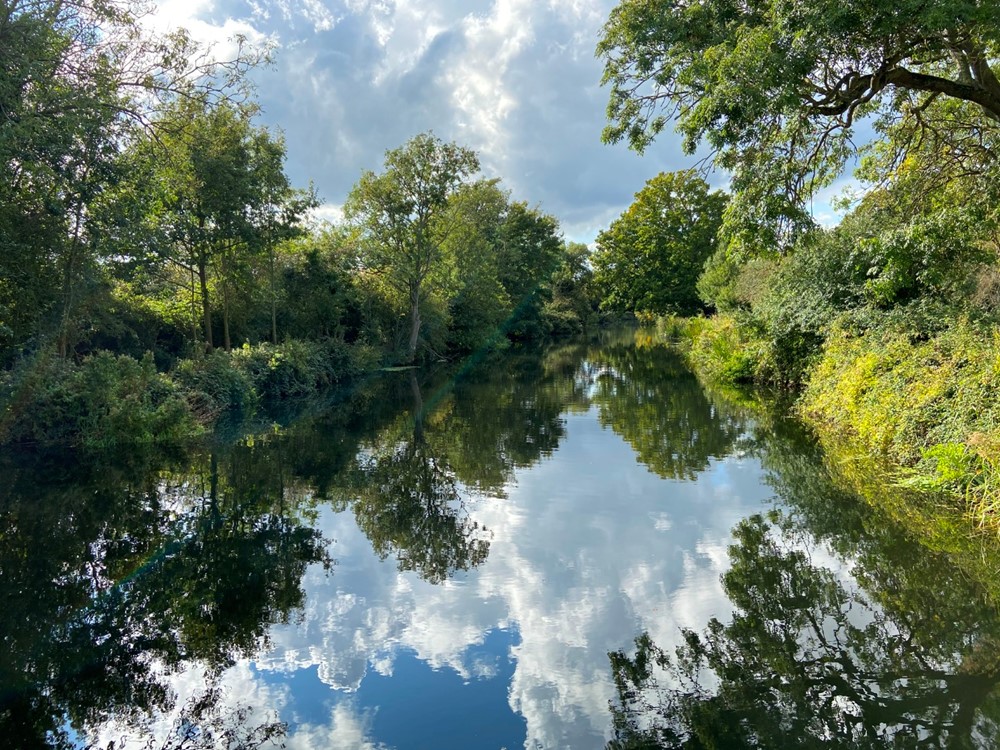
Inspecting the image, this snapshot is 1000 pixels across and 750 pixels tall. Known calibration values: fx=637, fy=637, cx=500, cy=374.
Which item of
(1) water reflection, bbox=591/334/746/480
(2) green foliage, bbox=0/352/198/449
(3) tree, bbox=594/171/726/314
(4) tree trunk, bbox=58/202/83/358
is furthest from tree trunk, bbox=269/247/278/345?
(3) tree, bbox=594/171/726/314

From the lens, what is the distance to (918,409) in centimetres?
921

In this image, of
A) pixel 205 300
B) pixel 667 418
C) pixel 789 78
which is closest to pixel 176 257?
pixel 205 300

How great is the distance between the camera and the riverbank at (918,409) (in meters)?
7.59

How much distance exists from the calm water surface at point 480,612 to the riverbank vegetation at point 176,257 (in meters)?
3.65

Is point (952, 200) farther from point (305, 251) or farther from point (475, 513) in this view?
point (305, 251)

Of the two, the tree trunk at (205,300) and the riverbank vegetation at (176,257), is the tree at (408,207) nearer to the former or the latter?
the riverbank vegetation at (176,257)

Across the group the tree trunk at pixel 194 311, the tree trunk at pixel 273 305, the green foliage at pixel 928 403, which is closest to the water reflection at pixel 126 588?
the green foliage at pixel 928 403

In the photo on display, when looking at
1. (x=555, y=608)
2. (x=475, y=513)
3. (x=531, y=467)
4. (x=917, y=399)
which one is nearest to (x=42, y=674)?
(x=555, y=608)

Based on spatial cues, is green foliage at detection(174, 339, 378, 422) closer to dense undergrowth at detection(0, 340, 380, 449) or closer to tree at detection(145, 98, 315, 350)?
dense undergrowth at detection(0, 340, 380, 449)

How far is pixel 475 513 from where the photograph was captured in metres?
8.77

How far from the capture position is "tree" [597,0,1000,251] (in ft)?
26.6

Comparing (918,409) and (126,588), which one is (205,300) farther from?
(918,409)

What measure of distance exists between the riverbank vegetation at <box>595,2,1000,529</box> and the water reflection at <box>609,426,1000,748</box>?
2.04 meters

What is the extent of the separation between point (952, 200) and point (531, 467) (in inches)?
417
